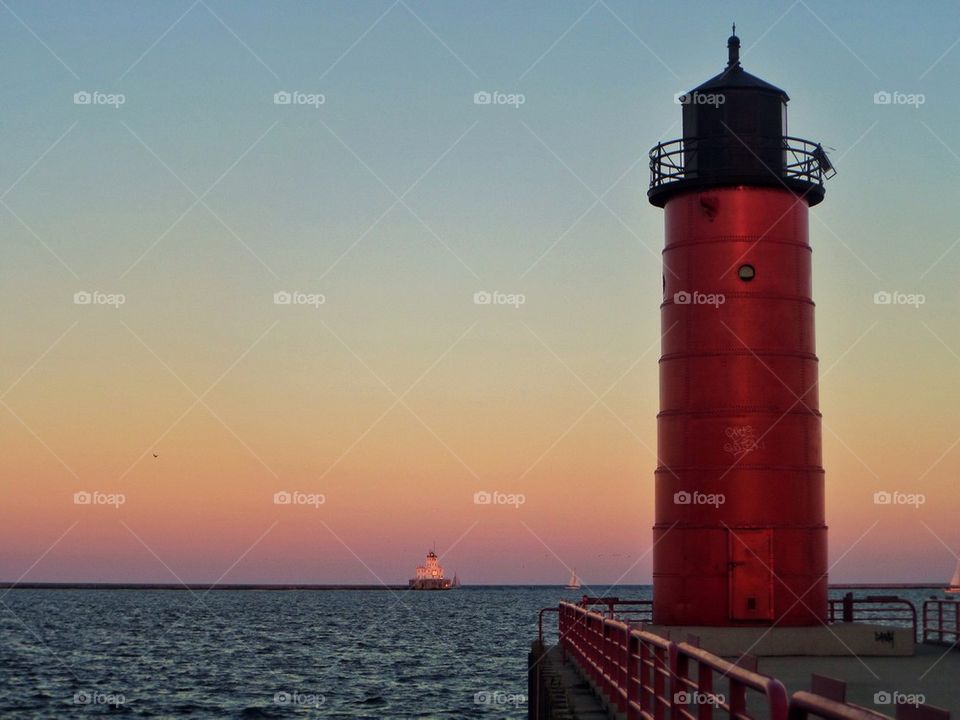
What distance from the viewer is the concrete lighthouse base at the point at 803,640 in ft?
67.7

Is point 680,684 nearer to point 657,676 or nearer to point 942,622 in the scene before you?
point 657,676

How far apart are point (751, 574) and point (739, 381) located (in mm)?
3544

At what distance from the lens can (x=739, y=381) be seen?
72.6 feet

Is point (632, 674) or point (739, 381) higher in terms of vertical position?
point (739, 381)

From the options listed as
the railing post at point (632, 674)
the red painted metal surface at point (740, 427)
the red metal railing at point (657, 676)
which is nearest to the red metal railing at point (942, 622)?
the red painted metal surface at point (740, 427)

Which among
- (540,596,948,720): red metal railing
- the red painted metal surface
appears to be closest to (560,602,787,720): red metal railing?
(540,596,948,720): red metal railing

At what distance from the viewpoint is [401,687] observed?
42500mm

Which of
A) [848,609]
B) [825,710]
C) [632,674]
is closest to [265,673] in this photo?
[848,609]

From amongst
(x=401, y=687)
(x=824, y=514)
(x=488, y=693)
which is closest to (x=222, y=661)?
(x=401, y=687)

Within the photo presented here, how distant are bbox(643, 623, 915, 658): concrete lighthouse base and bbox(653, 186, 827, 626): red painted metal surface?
2.35 ft

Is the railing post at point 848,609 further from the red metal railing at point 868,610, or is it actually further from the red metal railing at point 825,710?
the red metal railing at point 825,710

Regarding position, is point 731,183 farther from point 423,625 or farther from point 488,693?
point 423,625

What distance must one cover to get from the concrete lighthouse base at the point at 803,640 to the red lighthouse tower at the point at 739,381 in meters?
0.72

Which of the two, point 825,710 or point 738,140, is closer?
point 825,710
